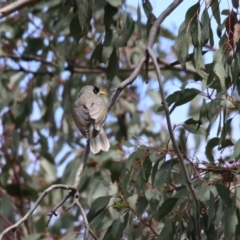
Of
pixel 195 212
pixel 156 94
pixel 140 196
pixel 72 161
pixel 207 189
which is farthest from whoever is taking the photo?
pixel 156 94

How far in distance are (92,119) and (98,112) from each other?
0.06 metres

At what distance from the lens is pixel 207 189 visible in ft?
14.4

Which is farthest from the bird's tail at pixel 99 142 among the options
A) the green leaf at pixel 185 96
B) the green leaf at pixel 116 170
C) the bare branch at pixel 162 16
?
the bare branch at pixel 162 16

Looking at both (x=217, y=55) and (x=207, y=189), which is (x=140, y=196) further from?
(x=217, y=55)

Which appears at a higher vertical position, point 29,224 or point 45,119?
point 45,119

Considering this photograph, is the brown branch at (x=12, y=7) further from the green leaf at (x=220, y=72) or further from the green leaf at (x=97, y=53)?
the green leaf at (x=220, y=72)

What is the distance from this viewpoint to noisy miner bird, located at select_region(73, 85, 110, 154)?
5.35 meters

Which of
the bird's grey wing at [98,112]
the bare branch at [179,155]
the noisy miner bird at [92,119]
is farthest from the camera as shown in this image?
the bird's grey wing at [98,112]

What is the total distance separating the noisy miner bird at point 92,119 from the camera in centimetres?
535

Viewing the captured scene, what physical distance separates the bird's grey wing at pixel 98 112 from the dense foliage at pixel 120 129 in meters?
0.20

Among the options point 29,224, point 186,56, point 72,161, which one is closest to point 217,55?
point 186,56

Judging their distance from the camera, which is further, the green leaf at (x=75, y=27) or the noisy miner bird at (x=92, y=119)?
the noisy miner bird at (x=92, y=119)

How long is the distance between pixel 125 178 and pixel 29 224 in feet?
13.8

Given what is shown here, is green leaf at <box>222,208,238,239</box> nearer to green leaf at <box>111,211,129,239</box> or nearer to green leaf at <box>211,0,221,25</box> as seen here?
green leaf at <box>111,211,129,239</box>
